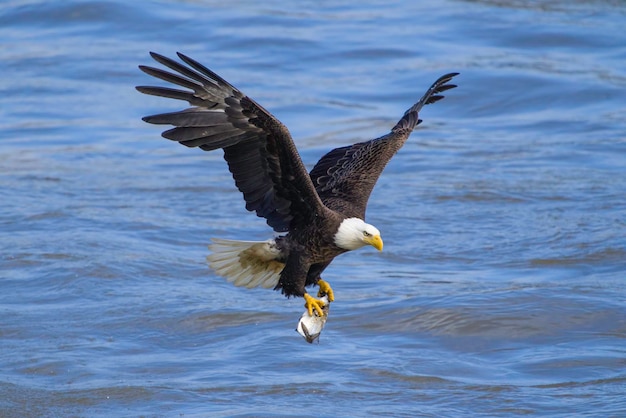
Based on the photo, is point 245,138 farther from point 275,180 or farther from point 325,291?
point 325,291

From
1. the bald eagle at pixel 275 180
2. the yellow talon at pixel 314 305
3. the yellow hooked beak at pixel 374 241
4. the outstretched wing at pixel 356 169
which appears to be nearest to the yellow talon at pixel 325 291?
the bald eagle at pixel 275 180

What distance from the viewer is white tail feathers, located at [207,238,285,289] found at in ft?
22.1

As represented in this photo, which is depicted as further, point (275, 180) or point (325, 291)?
point (325, 291)

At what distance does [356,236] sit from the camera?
623cm

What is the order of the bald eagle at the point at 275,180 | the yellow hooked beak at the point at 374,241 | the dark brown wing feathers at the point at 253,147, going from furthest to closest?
the yellow hooked beak at the point at 374,241
the bald eagle at the point at 275,180
the dark brown wing feathers at the point at 253,147

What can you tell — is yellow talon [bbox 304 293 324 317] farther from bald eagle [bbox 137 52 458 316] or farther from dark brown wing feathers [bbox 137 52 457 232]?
dark brown wing feathers [bbox 137 52 457 232]

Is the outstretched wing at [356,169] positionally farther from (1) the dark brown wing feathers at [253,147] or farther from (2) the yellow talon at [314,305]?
(2) the yellow talon at [314,305]

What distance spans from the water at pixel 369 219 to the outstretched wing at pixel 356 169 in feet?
3.69

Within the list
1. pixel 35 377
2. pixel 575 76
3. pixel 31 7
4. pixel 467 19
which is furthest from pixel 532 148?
pixel 31 7

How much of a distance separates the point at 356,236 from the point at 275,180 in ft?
1.65

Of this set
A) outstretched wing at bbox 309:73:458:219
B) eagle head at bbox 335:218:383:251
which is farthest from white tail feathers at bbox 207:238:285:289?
eagle head at bbox 335:218:383:251

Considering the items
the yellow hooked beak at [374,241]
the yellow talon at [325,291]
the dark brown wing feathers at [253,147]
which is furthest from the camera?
the yellow talon at [325,291]

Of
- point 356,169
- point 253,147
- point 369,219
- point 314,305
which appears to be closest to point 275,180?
point 253,147

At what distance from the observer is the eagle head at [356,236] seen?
621 cm
